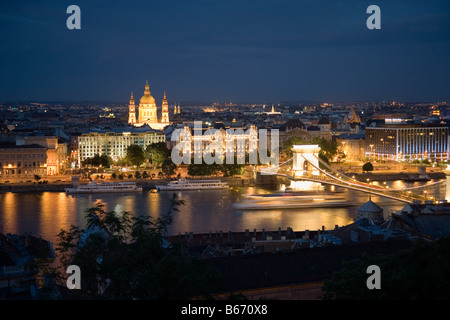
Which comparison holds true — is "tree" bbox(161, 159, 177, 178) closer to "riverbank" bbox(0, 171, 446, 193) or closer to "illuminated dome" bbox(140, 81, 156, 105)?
"riverbank" bbox(0, 171, 446, 193)

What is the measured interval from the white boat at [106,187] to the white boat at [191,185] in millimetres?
711

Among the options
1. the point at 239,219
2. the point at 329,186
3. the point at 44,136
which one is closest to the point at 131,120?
the point at 44,136

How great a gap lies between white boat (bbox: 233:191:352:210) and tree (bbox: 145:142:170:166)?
27.3 ft

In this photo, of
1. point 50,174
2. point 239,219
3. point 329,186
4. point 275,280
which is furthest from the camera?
point 50,174

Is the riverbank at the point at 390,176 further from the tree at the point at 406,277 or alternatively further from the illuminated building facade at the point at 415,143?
the tree at the point at 406,277

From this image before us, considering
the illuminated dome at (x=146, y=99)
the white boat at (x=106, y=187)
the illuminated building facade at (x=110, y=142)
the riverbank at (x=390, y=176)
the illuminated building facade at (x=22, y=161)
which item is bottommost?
the white boat at (x=106, y=187)

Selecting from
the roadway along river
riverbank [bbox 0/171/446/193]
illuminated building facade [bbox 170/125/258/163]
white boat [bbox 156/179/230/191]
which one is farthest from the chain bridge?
illuminated building facade [bbox 170/125/258/163]

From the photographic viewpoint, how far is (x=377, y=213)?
10.6 meters

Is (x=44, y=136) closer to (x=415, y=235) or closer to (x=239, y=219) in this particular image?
(x=239, y=219)

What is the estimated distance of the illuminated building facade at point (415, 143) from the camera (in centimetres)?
2870

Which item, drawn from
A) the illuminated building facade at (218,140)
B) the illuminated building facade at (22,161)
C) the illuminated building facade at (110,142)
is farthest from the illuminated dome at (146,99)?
the illuminated building facade at (22,161)

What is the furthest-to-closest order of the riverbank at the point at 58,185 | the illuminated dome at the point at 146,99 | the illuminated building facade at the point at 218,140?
the illuminated dome at the point at 146,99
the illuminated building facade at the point at 218,140
the riverbank at the point at 58,185

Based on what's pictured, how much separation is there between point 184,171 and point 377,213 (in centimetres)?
1339

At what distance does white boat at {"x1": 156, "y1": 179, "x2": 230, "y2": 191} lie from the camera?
19.3 metres
